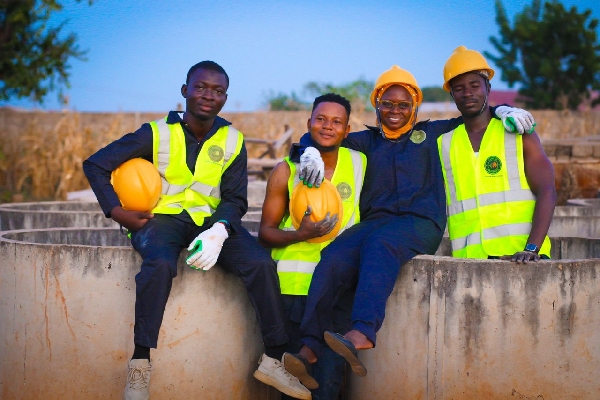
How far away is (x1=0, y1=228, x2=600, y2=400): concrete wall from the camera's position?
4355 mm

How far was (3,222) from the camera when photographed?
8.30 m

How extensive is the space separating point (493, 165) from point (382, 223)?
0.83m

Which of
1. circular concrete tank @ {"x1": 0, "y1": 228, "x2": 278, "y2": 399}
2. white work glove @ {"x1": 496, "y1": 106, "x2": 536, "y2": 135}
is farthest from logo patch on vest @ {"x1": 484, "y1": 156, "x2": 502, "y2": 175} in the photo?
circular concrete tank @ {"x1": 0, "y1": 228, "x2": 278, "y2": 399}

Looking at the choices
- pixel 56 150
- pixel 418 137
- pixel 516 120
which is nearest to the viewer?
pixel 516 120

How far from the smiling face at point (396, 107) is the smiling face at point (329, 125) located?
1.07 feet

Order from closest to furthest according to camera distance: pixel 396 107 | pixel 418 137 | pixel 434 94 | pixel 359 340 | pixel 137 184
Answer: pixel 359 340 < pixel 137 184 < pixel 396 107 < pixel 418 137 < pixel 434 94

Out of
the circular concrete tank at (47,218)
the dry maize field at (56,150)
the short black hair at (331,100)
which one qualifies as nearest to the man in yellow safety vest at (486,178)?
the short black hair at (331,100)

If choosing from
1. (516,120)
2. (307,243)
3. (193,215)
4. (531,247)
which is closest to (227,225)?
(193,215)

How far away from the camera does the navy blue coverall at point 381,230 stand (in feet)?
14.3

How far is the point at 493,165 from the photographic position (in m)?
5.10

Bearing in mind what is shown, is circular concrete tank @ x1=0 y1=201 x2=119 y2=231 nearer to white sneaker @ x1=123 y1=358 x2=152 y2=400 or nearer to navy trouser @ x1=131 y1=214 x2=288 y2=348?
navy trouser @ x1=131 y1=214 x2=288 y2=348

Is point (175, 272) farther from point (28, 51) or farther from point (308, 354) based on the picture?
point (28, 51)

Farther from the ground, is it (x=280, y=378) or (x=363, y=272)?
(x=363, y=272)

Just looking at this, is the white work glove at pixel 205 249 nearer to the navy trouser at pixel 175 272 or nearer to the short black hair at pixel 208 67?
the navy trouser at pixel 175 272
